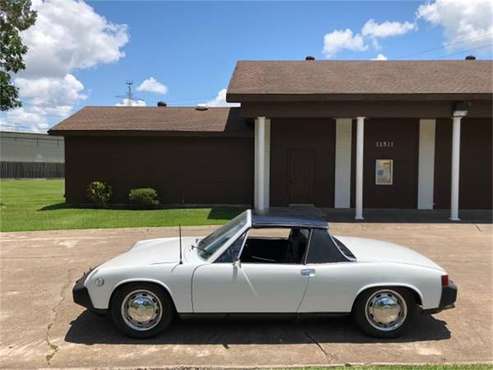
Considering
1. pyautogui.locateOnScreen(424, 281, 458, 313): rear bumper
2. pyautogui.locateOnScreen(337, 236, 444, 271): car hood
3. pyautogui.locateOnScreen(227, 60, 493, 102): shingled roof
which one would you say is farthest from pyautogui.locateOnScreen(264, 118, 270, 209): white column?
pyautogui.locateOnScreen(424, 281, 458, 313): rear bumper

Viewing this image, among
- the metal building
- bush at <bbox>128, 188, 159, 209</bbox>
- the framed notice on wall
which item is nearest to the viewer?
bush at <bbox>128, 188, 159, 209</bbox>

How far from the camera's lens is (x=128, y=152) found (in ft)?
58.1

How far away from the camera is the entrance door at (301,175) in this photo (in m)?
17.0

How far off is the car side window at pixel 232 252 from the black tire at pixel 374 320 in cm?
135

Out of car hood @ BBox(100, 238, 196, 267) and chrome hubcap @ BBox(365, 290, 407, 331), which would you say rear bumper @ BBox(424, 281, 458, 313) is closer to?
chrome hubcap @ BBox(365, 290, 407, 331)

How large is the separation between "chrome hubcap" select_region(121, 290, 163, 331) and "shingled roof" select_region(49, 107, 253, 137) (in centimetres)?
1324

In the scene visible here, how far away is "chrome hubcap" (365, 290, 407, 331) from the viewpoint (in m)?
4.51

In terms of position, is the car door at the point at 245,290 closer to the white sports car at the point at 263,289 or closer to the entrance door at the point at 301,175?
the white sports car at the point at 263,289

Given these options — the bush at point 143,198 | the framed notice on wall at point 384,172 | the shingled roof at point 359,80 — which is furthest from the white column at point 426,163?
the bush at point 143,198

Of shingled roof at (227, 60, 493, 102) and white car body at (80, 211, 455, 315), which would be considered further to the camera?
shingled roof at (227, 60, 493, 102)

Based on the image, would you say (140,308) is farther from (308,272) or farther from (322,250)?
(322,250)

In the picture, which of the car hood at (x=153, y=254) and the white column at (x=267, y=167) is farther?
the white column at (x=267, y=167)

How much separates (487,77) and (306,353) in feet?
50.3

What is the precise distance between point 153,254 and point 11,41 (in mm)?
17145
